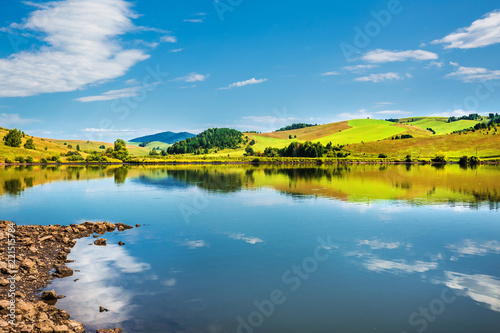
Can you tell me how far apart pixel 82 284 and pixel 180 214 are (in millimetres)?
18280

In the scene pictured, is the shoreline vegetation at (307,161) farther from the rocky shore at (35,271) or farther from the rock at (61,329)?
the rock at (61,329)

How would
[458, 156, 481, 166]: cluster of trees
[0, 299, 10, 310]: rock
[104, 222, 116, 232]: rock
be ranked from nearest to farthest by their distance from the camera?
[0, 299, 10, 310]: rock, [104, 222, 116, 232]: rock, [458, 156, 481, 166]: cluster of trees

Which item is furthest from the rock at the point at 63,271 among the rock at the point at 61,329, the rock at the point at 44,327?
the rock at the point at 61,329

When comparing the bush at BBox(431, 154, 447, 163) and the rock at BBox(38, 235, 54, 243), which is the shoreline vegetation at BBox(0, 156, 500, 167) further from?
the rock at BBox(38, 235, 54, 243)

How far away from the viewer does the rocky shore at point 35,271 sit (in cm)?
1255

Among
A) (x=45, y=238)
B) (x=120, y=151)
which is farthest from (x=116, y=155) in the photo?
(x=45, y=238)

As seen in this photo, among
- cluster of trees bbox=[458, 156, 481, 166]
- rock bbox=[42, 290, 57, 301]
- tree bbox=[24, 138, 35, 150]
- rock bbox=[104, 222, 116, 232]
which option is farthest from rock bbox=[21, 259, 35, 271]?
tree bbox=[24, 138, 35, 150]

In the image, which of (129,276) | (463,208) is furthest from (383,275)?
(463,208)

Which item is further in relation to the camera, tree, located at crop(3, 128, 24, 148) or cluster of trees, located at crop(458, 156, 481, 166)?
tree, located at crop(3, 128, 24, 148)

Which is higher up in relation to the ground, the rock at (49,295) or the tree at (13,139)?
the tree at (13,139)

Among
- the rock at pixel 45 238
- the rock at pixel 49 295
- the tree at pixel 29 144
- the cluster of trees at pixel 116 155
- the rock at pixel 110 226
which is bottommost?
the rock at pixel 49 295

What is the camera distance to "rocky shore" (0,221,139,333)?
12553 mm

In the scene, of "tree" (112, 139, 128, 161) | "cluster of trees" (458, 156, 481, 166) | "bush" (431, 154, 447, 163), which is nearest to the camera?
"cluster of trees" (458, 156, 481, 166)

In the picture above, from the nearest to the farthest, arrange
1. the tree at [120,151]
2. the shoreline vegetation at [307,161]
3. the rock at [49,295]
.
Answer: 1. the rock at [49,295]
2. the shoreline vegetation at [307,161]
3. the tree at [120,151]
